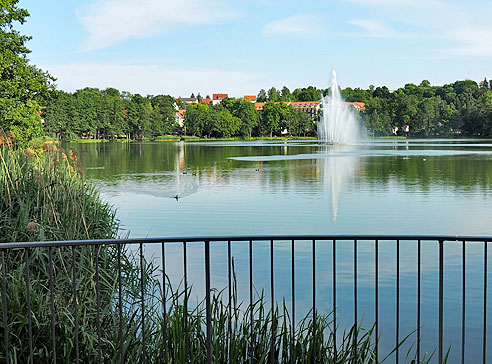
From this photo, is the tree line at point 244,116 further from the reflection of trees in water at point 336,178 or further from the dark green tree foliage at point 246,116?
the reflection of trees in water at point 336,178

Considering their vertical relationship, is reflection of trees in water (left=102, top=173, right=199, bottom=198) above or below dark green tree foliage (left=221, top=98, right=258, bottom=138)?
below

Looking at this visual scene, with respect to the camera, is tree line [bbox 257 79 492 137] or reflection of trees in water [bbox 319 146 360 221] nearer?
reflection of trees in water [bbox 319 146 360 221]

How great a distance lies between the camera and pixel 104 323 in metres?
7.28

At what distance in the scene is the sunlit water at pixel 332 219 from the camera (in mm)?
10898

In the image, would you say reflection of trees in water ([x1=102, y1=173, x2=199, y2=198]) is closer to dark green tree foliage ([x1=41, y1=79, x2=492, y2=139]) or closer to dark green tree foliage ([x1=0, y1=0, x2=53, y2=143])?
dark green tree foliage ([x1=0, y1=0, x2=53, y2=143])

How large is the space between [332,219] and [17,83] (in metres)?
17.6

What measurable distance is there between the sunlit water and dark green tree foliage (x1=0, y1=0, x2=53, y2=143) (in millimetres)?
5154

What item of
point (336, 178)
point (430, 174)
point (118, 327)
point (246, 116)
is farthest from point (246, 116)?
point (118, 327)

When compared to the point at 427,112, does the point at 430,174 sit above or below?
below

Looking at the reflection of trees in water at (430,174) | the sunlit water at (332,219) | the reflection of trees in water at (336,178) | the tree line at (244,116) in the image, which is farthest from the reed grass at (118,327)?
the tree line at (244,116)

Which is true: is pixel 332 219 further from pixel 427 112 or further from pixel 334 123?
pixel 427 112

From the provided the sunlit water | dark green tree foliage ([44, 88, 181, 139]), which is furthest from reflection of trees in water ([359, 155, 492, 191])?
dark green tree foliage ([44, 88, 181, 139])

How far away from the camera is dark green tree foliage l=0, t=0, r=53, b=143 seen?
27805mm

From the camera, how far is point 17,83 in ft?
93.9
